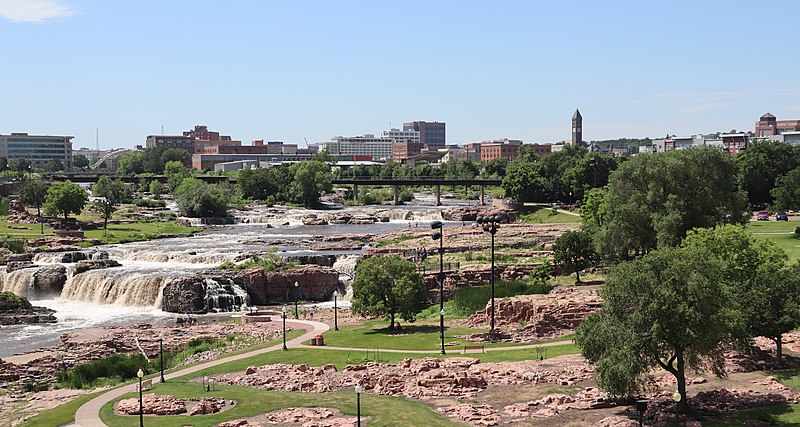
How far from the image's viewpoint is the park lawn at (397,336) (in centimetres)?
4400

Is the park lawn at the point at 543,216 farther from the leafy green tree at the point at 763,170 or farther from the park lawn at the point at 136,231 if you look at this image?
the park lawn at the point at 136,231

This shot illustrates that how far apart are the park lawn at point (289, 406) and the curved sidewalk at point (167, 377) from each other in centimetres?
46

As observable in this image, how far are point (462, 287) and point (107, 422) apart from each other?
32.3 meters

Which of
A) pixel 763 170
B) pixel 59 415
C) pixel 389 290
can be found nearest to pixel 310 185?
pixel 763 170

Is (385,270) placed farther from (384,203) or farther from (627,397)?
(384,203)

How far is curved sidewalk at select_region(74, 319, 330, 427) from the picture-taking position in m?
32.5

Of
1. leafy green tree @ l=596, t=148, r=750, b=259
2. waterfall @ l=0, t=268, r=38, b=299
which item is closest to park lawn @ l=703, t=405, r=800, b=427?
leafy green tree @ l=596, t=148, r=750, b=259

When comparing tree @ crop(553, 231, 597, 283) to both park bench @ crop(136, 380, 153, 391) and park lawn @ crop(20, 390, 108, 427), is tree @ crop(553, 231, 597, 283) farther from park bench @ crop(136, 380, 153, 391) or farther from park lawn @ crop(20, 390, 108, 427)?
park lawn @ crop(20, 390, 108, 427)

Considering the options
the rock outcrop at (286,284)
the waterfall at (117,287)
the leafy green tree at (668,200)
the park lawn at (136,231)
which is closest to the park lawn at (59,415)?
the waterfall at (117,287)

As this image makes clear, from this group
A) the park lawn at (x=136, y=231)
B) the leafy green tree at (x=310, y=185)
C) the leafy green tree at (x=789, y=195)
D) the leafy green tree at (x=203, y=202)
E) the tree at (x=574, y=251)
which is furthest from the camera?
the leafy green tree at (x=310, y=185)

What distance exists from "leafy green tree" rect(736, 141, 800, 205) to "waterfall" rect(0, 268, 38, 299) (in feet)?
269

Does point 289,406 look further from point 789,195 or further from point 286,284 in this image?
point 789,195

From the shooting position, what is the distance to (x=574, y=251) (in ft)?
196

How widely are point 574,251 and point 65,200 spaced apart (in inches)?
3058
